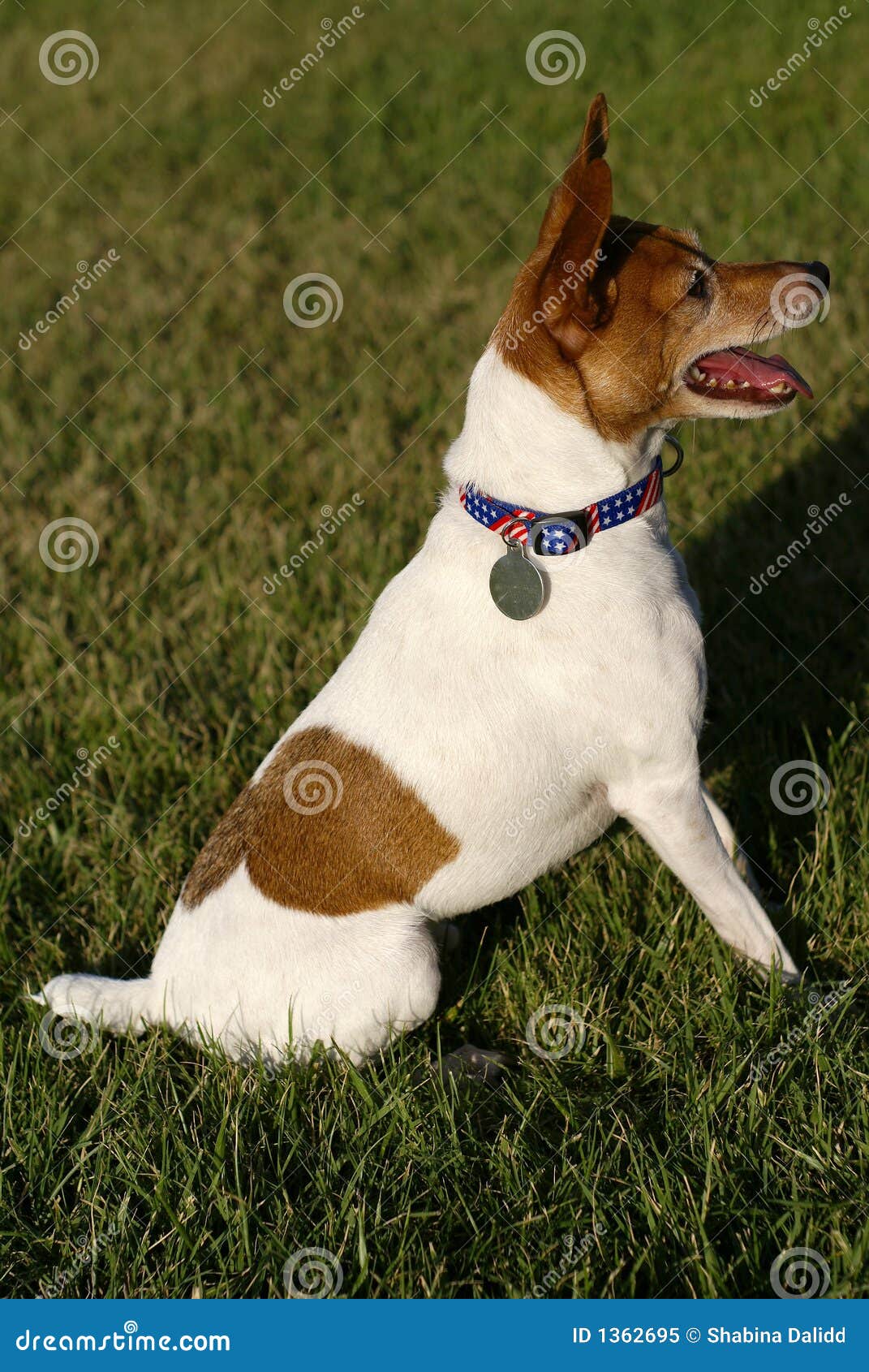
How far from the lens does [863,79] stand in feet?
27.3

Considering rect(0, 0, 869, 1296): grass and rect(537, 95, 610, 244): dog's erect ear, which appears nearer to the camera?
rect(537, 95, 610, 244): dog's erect ear

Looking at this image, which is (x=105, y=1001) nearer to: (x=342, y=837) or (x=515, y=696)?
(x=342, y=837)

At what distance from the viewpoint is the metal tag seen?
302cm

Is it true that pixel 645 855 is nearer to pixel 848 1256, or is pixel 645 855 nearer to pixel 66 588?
pixel 848 1256

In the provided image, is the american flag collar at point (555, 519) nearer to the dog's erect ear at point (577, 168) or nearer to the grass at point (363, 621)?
the dog's erect ear at point (577, 168)

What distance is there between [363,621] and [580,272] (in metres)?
2.42

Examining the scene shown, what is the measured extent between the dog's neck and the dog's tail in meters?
1.75

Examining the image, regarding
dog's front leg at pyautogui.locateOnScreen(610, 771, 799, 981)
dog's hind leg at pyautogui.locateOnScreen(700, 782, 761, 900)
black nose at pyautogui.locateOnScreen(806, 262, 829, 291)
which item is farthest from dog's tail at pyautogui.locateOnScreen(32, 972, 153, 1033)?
black nose at pyautogui.locateOnScreen(806, 262, 829, 291)

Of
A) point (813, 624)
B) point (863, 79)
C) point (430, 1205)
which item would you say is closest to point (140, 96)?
point (863, 79)

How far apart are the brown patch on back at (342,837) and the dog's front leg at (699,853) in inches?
21.1

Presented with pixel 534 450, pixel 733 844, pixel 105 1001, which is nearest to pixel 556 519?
pixel 534 450

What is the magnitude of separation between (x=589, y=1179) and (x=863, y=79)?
Result: 8.18m

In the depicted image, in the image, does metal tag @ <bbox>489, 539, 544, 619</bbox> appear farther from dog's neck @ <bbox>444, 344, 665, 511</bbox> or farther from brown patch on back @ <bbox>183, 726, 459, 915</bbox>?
brown patch on back @ <bbox>183, 726, 459, 915</bbox>

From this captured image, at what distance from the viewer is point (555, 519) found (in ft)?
9.93
